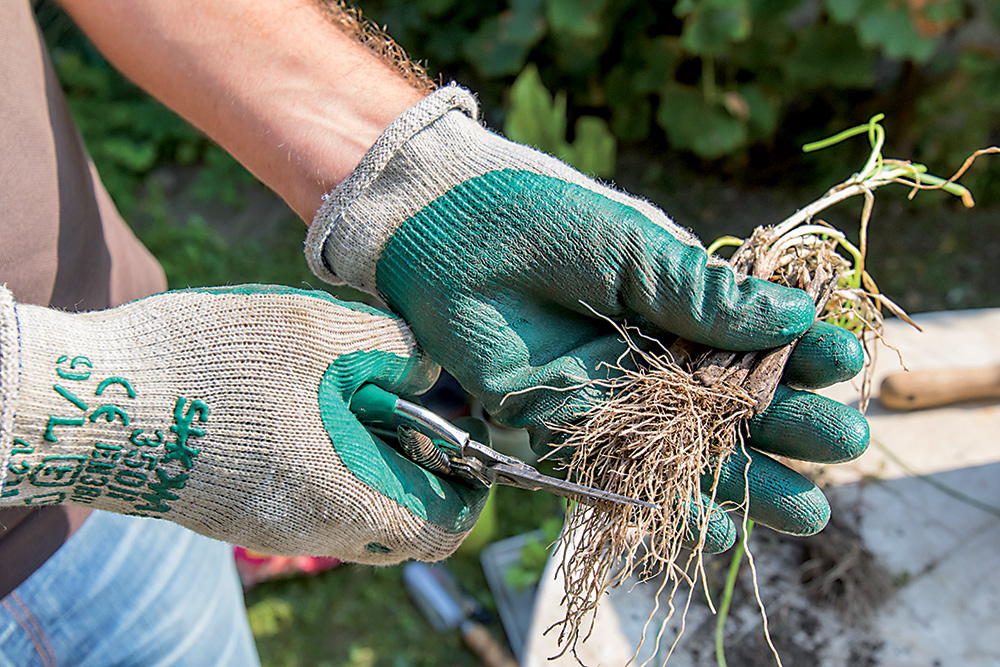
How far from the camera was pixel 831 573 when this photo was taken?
1.72 m

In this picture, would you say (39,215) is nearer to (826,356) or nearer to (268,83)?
(268,83)

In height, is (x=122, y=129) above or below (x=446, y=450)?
below

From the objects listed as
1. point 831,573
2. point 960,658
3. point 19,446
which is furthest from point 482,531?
point 19,446

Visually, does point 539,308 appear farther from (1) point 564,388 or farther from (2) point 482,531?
(2) point 482,531

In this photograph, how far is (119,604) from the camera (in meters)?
1.43

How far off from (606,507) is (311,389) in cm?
55

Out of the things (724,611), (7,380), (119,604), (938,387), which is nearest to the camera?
(7,380)

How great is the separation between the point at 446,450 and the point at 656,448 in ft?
1.21

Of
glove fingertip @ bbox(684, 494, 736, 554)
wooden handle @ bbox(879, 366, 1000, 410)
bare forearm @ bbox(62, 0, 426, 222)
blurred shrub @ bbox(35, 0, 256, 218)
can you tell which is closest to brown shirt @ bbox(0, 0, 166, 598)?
bare forearm @ bbox(62, 0, 426, 222)

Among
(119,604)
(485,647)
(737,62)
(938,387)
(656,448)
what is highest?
(656,448)

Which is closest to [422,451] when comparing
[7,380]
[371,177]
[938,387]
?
[371,177]

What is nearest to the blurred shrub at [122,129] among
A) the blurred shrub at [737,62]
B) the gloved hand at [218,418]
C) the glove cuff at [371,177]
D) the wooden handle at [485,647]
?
the blurred shrub at [737,62]

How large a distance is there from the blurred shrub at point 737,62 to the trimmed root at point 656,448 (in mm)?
2430

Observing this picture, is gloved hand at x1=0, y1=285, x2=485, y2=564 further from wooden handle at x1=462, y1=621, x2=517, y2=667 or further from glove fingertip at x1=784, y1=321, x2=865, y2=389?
wooden handle at x1=462, y1=621, x2=517, y2=667
